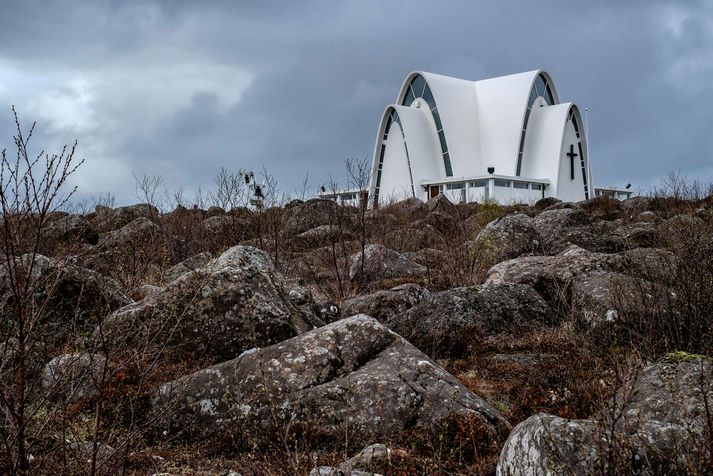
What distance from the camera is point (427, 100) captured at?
53.3 m

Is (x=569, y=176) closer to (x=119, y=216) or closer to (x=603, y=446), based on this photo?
(x=119, y=216)

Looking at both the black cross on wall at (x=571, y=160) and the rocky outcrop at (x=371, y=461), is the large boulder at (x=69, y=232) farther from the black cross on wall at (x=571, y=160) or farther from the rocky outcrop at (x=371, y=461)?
the black cross on wall at (x=571, y=160)

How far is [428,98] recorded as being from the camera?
5322 cm

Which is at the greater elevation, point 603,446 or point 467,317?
point 467,317

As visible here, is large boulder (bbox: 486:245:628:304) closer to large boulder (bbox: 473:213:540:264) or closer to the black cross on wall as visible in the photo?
large boulder (bbox: 473:213:540:264)

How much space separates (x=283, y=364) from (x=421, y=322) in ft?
10.3

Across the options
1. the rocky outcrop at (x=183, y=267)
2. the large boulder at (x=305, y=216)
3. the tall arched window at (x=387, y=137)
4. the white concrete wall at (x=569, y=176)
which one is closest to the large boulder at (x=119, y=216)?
the large boulder at (x=305, y=216)

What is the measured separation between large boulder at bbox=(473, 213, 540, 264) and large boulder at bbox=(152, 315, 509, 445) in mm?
8166

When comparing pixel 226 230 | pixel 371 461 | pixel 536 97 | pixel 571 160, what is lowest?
pixel 371 461

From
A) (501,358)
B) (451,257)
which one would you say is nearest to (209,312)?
(501,358)

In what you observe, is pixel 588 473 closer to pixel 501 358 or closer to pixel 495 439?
pixel 495 439

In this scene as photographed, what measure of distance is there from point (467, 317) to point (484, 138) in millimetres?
44639

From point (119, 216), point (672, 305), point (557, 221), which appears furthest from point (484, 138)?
point (672, 305)

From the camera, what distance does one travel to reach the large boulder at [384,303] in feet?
32.7
